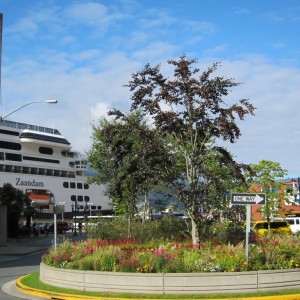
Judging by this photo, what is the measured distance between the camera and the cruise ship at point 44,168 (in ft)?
285

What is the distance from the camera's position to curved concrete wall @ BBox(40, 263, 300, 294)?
11758 millimetres

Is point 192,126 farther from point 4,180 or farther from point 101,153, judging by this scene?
point 4,180

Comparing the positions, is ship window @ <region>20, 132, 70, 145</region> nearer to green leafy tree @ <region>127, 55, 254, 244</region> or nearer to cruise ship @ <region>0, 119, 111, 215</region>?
cruise ship @ <region>0, 119, 111, 215</region>

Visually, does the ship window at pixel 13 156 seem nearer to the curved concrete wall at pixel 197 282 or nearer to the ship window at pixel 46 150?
the ship window at pixel 46 150

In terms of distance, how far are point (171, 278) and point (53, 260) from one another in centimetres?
460

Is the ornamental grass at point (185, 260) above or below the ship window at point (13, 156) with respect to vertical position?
below

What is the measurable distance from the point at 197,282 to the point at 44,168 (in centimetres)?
8406

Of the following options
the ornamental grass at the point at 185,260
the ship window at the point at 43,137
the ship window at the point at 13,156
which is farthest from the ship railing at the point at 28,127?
the ornamental grass at the point at 185,260

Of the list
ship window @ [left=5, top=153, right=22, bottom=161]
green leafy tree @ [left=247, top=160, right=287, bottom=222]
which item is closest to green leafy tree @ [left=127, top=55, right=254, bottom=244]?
green leafy tree @ [left=247, top=160, right=287, bottom=222]

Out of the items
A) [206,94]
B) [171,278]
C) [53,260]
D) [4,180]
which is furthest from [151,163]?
[4,180]

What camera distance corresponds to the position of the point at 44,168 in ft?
305

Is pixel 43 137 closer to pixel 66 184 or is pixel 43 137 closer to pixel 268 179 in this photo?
pixel 66 184

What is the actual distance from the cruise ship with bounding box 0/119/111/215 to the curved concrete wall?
6980 centimetres

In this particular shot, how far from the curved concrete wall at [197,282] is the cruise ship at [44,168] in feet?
229
